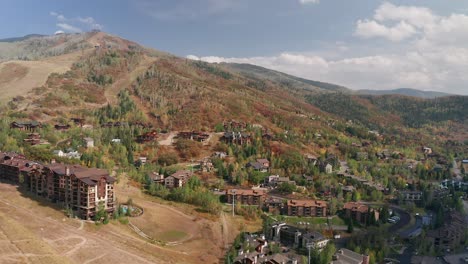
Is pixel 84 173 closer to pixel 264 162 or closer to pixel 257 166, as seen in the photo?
pixel 257 166

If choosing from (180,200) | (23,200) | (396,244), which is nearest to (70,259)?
(23,200)

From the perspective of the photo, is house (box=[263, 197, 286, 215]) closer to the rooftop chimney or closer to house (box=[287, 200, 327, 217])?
house (box=[287, 200, 327, 217])

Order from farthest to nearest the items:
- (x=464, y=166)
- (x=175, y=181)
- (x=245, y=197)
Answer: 1. (x=464, y=166)
2. (x=175, y=181)
3. (x=245, y=197)

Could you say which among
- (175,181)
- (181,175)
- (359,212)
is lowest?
(359,212)

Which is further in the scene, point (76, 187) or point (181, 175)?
point (181, 175)

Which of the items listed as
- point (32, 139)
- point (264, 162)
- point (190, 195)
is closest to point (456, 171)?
point (264, 162)

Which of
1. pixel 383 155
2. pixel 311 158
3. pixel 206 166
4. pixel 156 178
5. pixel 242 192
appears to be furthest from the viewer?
pixel 383 155

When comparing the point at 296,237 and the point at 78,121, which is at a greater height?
the point at 78,121
